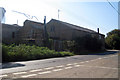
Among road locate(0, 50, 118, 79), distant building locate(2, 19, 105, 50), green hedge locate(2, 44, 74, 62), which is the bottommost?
road locate(0, 50, 118, 79)

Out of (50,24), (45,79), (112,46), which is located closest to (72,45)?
(50,24)

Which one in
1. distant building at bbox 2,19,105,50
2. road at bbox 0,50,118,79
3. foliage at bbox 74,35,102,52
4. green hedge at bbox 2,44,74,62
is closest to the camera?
road at bbox 0,50,118,79

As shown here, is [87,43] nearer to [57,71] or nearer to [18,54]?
[18,54]

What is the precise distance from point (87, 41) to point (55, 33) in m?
9.92

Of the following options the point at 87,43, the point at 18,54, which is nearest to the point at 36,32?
the point at 87,43

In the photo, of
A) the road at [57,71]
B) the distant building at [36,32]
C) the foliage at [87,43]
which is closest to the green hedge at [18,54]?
the road at [57,71]

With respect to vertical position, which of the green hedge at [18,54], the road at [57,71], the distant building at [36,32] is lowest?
the road at [57,71]

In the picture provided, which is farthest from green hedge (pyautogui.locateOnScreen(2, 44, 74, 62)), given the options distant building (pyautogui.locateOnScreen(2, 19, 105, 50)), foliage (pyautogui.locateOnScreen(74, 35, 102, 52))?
distant building (pyautogui.locateOnScreen(2, 19, 105, 50))

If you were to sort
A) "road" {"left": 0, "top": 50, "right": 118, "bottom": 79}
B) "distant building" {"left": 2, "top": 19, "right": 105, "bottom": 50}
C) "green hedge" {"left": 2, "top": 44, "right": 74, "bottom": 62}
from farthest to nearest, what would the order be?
"distant building" {"left": 2, "top": 19, "right": 105, "bottom": 50}
"green hedge" {"left": 2, "top": 44, "right": 74, "bottom": 62}
"road" {"left": 0, "top": 50, "right": 118, "bottom": 79}

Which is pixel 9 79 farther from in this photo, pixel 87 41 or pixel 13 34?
pixel 13 34

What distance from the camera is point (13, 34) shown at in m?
38.0

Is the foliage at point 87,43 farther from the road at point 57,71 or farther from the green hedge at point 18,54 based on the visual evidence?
the road at point 57,71

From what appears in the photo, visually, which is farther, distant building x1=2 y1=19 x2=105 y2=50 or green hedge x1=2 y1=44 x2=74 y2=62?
distant building x1=2 y1=19 x2=105 y2=50

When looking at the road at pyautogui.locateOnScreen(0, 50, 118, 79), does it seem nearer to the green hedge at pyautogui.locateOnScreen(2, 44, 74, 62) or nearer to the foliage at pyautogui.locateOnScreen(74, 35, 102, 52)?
the green hedge at pyautogui.locateOnScreen(2, 44, 74, 62)
